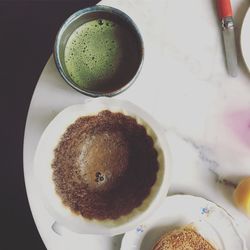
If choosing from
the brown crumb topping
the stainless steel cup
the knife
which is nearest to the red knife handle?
the knife

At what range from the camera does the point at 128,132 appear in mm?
1109

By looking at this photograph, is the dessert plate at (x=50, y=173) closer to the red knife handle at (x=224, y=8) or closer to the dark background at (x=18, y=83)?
the red knife handle at (x=224, y=8)

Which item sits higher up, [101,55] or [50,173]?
[101,55]

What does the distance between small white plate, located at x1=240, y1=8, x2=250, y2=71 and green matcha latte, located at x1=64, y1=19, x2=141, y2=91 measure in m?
0.21

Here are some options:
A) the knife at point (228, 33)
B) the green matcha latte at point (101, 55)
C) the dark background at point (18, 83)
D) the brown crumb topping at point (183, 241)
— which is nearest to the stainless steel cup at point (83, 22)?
the green matcha latte at point (101, 55)

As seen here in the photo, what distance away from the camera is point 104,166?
114 centimetres

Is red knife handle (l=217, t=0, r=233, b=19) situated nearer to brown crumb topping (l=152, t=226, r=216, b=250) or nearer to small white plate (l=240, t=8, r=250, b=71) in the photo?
small white plate (l=240, t=8, r=250, b=71)

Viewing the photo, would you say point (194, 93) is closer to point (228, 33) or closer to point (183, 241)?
point (228, 33)

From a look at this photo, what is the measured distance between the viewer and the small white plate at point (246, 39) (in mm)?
1124

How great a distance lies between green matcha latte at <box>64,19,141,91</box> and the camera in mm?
1111

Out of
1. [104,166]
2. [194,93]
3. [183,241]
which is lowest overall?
[183,241]

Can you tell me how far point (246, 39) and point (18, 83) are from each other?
66 centimetres

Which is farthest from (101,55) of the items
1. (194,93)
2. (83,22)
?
(194,93)

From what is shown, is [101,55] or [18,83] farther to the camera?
[18,83]
